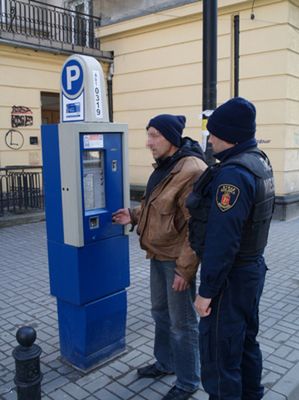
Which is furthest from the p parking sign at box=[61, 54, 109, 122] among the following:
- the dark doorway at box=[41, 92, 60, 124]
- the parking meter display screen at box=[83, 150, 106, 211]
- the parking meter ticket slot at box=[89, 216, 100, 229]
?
the dark doorway at box=[41, 92, 60, 124]

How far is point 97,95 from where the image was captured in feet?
10.3

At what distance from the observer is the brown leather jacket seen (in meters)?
2.67

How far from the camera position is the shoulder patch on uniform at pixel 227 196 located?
2176 mm

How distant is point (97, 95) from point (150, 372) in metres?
2.10

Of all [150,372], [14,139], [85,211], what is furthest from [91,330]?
[14,139]

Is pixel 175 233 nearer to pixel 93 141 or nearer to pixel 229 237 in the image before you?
pixel 229 237

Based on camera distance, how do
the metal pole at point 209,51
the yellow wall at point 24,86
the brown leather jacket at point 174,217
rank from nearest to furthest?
the brown leather jacket at point 174,217, the metal pole at point 209,51, the yellow wall at point 24,86

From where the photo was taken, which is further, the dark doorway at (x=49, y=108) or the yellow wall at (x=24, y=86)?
the dark doorway at (x=49, y=108)

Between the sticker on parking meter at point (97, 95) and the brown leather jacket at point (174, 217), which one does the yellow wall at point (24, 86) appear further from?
the brown leather jacket at point (174, 217)

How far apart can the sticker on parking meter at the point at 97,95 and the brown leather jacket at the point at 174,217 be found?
2.50 feet

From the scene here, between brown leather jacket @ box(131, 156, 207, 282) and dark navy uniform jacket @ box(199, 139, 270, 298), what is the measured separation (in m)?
0.39

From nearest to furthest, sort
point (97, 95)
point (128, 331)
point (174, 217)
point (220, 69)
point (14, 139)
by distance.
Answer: point (174, 217) → point (97, 95) → point (128, 331) → point (220, 69) → point (14, 139)

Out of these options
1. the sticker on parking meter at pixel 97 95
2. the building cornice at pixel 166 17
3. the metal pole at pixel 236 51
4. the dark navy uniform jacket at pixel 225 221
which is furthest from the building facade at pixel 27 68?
the dark navy uniform jacket at pixel 225 221

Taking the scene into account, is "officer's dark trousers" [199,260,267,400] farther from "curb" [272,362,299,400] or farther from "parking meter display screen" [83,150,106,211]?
"parking meter display screen" [83,150,106,211]
